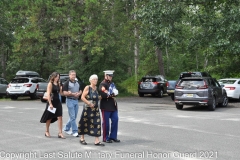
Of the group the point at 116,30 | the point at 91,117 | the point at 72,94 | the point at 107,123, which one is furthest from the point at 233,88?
the point at 91,117

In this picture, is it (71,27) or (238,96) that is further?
(71,27)

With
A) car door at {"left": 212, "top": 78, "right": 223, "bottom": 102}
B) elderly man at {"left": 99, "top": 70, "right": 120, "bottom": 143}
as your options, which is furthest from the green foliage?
elderly man at {"left": 99, "top": 70, "right": 120, "bottom": 143}

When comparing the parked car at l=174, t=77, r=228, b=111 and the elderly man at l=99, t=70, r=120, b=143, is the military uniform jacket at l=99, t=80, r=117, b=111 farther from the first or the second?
the parked car at l=174, t=77, r=228, b=111

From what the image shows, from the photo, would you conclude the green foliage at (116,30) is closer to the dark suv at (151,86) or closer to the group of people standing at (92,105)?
the dark suv at (151,86)

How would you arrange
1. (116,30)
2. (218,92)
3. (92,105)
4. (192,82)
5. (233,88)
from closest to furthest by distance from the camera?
(92,105)
(192,82)
(218,92)
(233,88)
(116,30)

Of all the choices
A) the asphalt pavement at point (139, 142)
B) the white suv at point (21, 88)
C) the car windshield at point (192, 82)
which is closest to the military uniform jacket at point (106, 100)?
the asphalt pavement at point (139, 142)

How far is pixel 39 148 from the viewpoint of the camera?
7.38 m

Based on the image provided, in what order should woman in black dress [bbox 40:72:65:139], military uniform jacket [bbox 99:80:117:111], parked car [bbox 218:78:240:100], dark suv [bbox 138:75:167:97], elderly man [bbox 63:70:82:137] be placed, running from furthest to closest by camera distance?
dark suv [bbox 138:75:167:97], parked car [bbox 218:78:240:100], elderly man [bbox 63:70:82:137], woman in black dress [bbox 40:72:65:139], military uniform jacket [bbox 99:80:117:111]

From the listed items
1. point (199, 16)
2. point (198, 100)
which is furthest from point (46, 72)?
point (198, 100)

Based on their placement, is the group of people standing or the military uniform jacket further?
the military uniform jacket

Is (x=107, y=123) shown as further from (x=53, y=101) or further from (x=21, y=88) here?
(x=21, y=88)

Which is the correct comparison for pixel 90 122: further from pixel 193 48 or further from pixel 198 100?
pixel 193 48

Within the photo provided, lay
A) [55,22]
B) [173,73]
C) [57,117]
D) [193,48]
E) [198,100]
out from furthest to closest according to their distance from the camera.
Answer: [173,73] → [55,22] → [193,48] → [198,100] → [57,117]

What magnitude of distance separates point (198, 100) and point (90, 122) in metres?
9.03
